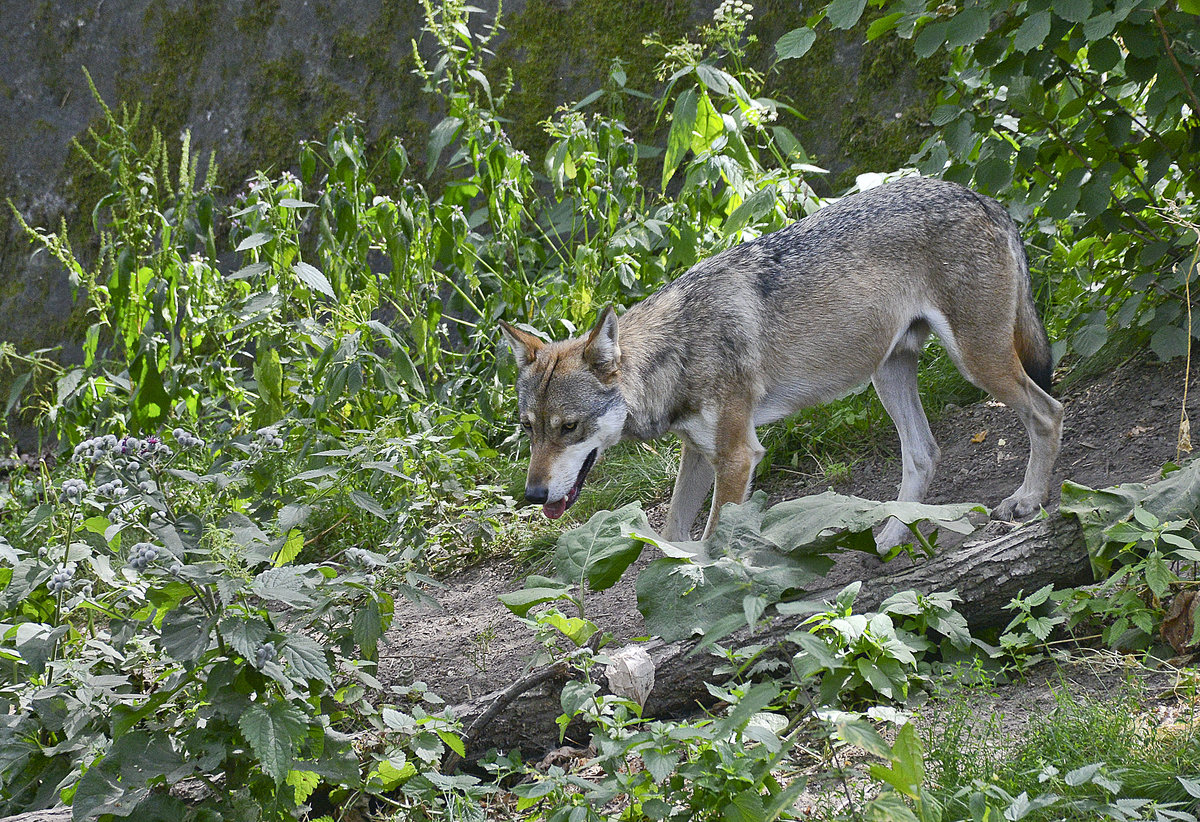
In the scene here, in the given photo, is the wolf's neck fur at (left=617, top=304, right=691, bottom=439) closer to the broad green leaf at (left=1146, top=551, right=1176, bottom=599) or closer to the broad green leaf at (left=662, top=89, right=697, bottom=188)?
the broad green leaf at (left=662, top=89, right=697, bottom=188)

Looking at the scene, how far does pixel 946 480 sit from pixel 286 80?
21.6 feet

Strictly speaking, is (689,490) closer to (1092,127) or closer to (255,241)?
(1092,127)

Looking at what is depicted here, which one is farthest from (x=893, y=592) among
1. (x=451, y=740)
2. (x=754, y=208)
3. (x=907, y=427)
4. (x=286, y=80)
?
(x=286, y=80)

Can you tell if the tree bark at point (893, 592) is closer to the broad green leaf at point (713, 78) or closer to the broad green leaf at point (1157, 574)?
the broad green leaf at point (1157, 574)

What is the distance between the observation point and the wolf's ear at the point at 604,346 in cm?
453

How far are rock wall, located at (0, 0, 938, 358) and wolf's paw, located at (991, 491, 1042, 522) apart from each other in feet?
10.3

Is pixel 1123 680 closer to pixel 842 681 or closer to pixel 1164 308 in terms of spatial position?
pixel 842 681

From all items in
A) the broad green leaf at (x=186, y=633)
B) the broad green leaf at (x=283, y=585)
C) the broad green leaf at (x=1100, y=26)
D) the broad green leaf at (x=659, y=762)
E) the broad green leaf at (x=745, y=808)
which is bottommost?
the broad green leaf at (x=745, y=808)

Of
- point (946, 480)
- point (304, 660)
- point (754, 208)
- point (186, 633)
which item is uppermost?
point (754, 208)

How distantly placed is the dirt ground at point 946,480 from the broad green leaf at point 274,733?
1055 millimetres

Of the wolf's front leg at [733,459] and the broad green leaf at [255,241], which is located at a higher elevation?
the broad green leaf at [255,241]

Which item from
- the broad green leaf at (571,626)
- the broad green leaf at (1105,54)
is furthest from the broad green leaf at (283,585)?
the broad green leaf at (1105,54)

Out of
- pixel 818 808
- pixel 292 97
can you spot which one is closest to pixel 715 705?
pixel 818 808

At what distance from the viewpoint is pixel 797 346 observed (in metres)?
4.96
